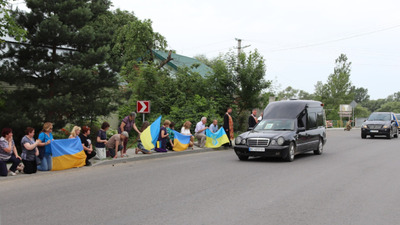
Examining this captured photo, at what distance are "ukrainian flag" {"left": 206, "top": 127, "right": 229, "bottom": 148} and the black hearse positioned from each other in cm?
393

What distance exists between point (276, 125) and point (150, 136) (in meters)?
4.92

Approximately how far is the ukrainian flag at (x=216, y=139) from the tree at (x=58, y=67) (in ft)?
17.3

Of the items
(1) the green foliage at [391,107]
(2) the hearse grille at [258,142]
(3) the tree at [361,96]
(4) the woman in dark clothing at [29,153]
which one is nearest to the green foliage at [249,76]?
(2) the hearse grille at [258,142]

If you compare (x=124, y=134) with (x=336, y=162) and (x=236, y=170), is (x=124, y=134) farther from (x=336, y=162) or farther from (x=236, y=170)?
(x=336, y=162)

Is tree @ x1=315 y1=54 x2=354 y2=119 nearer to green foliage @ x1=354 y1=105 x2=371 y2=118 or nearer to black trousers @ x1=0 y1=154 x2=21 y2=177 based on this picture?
green foliage @ x1=354 y1=105 x2=371 y2=118

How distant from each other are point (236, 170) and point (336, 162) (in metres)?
4.22

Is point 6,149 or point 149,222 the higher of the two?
point 6,149

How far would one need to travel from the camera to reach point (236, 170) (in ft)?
37.5

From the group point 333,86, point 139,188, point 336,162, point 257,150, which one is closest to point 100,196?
point 139,188

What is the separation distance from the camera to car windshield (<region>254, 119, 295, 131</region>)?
1448 cm

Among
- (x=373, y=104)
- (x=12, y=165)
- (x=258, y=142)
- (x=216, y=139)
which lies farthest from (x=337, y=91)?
(x=373, y=104)

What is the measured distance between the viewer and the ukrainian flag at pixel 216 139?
1941 cm

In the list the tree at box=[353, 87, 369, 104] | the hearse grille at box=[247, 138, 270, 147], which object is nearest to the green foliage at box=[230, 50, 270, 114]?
the hearse grille at box=[247, 138, 270, 147]

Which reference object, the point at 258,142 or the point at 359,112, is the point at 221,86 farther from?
the point at 359,112
